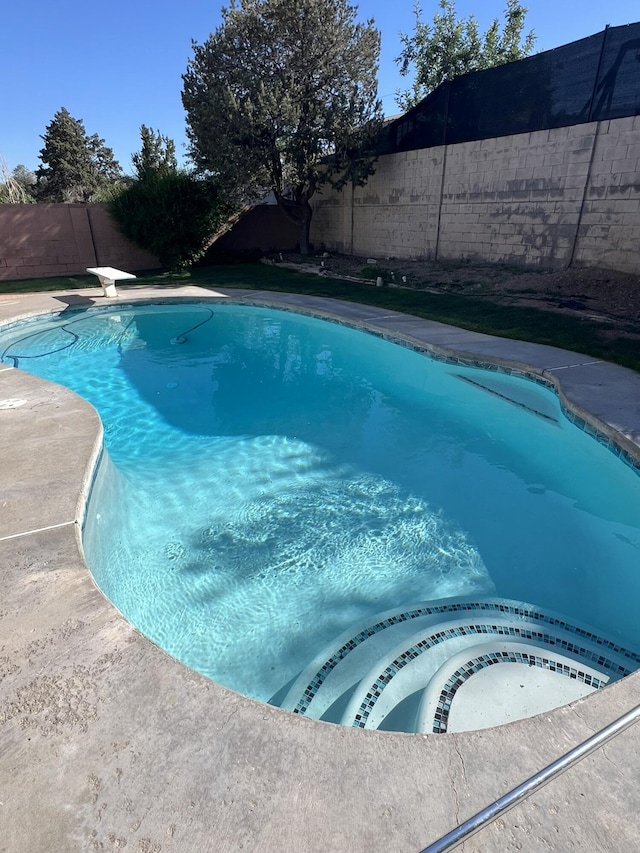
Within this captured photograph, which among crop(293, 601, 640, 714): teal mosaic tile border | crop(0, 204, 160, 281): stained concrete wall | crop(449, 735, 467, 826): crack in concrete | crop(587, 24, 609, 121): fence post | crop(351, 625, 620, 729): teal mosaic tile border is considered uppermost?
crop(587, 24, 609, 121): fence post

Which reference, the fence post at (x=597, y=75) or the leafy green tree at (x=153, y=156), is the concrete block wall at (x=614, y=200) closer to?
the fence post at (x=597, y=75)

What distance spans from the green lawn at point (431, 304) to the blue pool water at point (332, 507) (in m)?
1.39

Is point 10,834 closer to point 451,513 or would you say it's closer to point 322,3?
point 451,513

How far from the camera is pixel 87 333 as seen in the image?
9.14 meters

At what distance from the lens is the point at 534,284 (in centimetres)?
954

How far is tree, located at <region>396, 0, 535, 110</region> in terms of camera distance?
62.1 feet

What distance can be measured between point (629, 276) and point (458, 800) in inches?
373

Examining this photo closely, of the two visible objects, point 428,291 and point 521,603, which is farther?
point 428,291

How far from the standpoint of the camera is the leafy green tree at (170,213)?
12695 mm

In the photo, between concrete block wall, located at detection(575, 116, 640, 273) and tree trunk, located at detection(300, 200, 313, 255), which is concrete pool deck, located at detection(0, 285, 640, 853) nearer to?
concrete block wall, located at detection(575, 116, 640, 273)

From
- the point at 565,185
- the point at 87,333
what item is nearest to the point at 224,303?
the point at 87,333

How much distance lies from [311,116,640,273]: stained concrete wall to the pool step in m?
8.17

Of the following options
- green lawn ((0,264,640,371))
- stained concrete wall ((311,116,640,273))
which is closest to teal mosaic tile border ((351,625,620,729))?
green lawn ((0,264,640,371))

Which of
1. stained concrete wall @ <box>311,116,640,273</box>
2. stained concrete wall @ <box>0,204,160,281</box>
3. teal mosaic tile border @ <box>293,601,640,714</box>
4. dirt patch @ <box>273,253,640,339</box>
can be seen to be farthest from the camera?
stained concrete wall @ <box>0,204,160,281</box>
